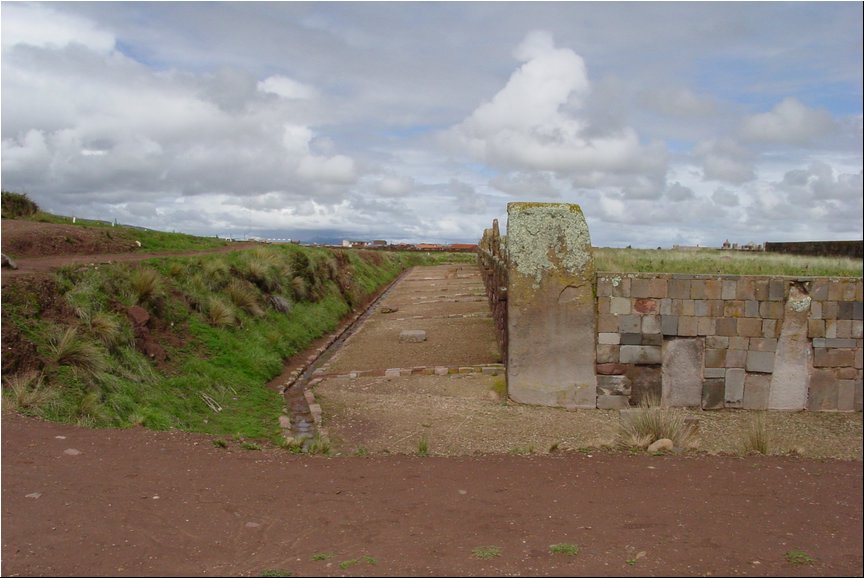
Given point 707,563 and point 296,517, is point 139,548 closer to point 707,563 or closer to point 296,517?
point 296,517

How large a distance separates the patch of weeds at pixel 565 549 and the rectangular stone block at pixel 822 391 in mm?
7421

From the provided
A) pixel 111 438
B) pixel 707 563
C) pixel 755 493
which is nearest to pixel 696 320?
pixel 755 493

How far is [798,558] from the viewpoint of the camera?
4.18 meters

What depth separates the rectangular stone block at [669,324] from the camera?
420 inches

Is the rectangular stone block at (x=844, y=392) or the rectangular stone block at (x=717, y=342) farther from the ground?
the rectangular stone block at (x=717, y=342)

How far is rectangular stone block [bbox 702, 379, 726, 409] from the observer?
10656 mm

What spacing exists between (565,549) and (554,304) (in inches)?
257

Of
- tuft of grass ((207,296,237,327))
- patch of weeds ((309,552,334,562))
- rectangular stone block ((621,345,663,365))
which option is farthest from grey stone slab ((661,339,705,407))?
tuft of grass ((207,296,237,327))

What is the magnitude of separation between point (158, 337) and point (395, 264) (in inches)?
1460

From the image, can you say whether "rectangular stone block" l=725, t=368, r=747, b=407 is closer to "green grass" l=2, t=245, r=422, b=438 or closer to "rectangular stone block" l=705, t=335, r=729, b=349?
"rectangular stone block" l=705, t=335, r=729, b=349

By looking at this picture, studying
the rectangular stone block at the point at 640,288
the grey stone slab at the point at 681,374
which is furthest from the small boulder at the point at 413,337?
the grey stone slab at the point at 681,374

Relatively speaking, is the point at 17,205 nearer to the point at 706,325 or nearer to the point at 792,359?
the point at 706,325

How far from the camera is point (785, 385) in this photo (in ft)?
34.2

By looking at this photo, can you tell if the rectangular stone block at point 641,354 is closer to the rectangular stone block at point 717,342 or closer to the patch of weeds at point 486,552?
the rectangular stone block at point 717,342
